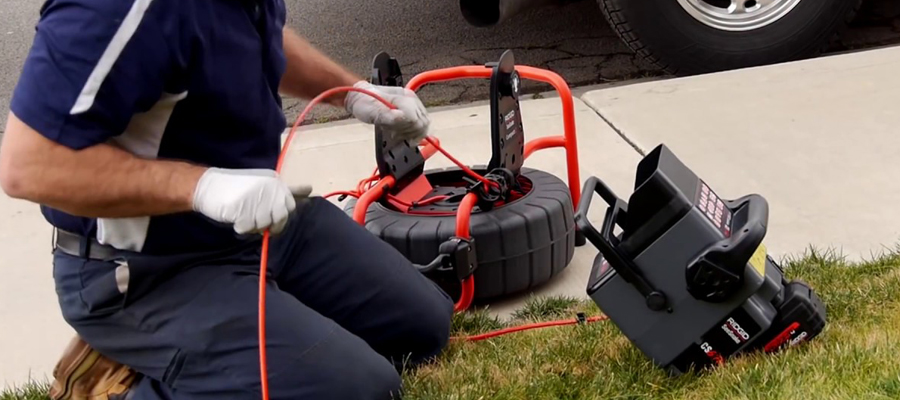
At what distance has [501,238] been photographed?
119 inches

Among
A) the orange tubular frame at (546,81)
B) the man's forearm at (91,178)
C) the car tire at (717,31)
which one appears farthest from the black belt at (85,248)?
the car tire at (717,31)

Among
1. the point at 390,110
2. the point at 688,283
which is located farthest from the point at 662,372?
the point at 390,110

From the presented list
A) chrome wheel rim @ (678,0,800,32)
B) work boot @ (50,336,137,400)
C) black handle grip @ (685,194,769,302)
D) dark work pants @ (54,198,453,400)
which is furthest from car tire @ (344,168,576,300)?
chrome wheel rim @ (678,0,800,32)

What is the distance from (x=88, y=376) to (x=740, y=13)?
3286mm

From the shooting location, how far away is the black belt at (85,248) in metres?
2.40

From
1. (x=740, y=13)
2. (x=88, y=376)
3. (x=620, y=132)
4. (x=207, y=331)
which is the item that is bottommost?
(x=620, y=132)

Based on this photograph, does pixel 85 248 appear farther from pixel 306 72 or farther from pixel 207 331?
pixel 306 72

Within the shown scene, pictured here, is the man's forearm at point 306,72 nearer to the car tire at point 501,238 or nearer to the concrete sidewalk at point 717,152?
the car tire at point 501,238

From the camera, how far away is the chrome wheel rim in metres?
4.71

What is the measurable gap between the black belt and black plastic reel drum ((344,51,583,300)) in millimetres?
884

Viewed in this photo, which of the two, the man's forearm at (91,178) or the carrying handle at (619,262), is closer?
the man's forearm at (91,178)

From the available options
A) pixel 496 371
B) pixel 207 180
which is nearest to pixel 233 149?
pixel 207 180

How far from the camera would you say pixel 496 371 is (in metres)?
2.64

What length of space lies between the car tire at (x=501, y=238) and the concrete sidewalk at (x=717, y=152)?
120 millimetres
